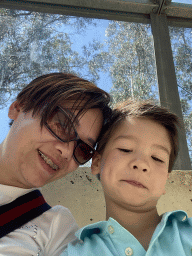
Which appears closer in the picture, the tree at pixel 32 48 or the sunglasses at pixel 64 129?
the sunglasses at pixel 64 129

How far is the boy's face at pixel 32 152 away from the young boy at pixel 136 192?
190mm

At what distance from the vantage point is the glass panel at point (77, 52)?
97.3 inches

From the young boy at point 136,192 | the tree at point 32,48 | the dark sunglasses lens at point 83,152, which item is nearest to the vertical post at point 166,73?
the tree at point 32,48

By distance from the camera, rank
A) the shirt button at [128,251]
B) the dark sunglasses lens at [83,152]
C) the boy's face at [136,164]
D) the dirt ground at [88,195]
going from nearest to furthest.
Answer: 1. the shirt button at [128,251]
2. the boy's face at [136,164]
3. the dark sunglasses lens at [83,152]
4. the dirt ground at [88,195]

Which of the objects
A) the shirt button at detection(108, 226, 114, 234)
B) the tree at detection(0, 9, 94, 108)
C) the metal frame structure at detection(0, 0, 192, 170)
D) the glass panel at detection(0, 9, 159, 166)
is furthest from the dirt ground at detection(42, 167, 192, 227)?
the metal frame structure at detection(0, 0, 192, 170)

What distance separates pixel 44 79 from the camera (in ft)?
4.27

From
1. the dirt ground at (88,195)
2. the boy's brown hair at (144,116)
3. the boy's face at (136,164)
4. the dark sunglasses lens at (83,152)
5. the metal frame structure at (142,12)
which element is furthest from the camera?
the metal frame structure at (142,12)

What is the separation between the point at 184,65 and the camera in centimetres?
278

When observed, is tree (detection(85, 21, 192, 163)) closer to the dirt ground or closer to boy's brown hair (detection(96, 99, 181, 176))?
the dirt ground

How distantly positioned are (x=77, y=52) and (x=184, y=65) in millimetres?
1196

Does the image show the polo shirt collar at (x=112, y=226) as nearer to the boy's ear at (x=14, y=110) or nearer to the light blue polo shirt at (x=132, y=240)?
the light blue polo shirt at (x=132, y=240)

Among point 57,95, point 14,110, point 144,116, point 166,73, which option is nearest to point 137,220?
point 144,116

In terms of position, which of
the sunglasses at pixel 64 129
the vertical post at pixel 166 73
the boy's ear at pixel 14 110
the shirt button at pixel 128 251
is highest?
the vertical post at pixel 166 73

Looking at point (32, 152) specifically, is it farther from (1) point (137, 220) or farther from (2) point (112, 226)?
(1) point (137, 220)
